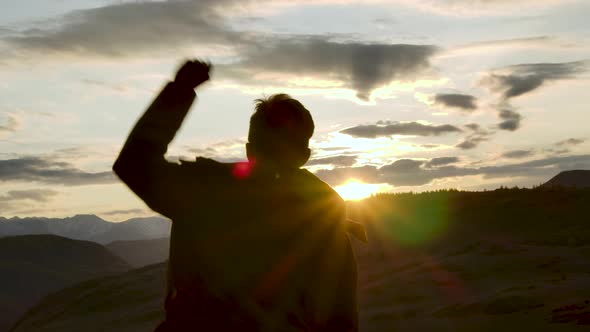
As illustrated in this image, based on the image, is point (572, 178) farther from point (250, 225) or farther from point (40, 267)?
point (250, 225)

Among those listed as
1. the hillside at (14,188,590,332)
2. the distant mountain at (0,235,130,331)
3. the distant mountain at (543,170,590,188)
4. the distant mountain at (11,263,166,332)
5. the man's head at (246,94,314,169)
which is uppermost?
the distant mountain at (543,170,590,188)

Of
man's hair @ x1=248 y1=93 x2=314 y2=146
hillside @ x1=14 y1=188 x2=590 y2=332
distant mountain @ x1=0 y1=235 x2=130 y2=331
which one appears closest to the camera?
man's hair @ x1=248 y1=93 x2=314 y2=146

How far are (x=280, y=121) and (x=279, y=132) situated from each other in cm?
4

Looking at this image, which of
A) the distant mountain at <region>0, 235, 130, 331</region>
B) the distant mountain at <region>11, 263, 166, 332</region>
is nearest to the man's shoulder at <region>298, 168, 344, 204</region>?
the distant mountain at <region>11, 263, 166, 332</region>

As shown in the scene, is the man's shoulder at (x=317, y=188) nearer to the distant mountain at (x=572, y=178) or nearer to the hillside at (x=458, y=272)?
the hillside at (x=458, y=272)

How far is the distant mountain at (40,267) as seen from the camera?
464 feet

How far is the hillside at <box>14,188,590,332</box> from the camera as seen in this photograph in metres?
19.4

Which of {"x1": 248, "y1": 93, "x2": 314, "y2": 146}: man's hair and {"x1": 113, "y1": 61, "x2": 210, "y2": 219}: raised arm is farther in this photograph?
{"x1": 248, "y1": 93, "x2": 314, "y2": 146}: man's hair

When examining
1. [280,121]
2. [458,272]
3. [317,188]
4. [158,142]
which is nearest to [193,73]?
[158,142]

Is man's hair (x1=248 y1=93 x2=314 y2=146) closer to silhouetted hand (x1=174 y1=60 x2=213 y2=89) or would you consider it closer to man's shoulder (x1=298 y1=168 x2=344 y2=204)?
man's shoulder (x1=298 y1=168 x2=344 y2=204)

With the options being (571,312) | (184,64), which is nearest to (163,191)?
(184,64)

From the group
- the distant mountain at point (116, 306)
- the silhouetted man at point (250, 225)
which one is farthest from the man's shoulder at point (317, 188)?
the distant mountain at point (116, 306)

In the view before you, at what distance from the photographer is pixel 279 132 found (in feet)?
9.41

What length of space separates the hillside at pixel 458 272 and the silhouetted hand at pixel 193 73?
566 inches
